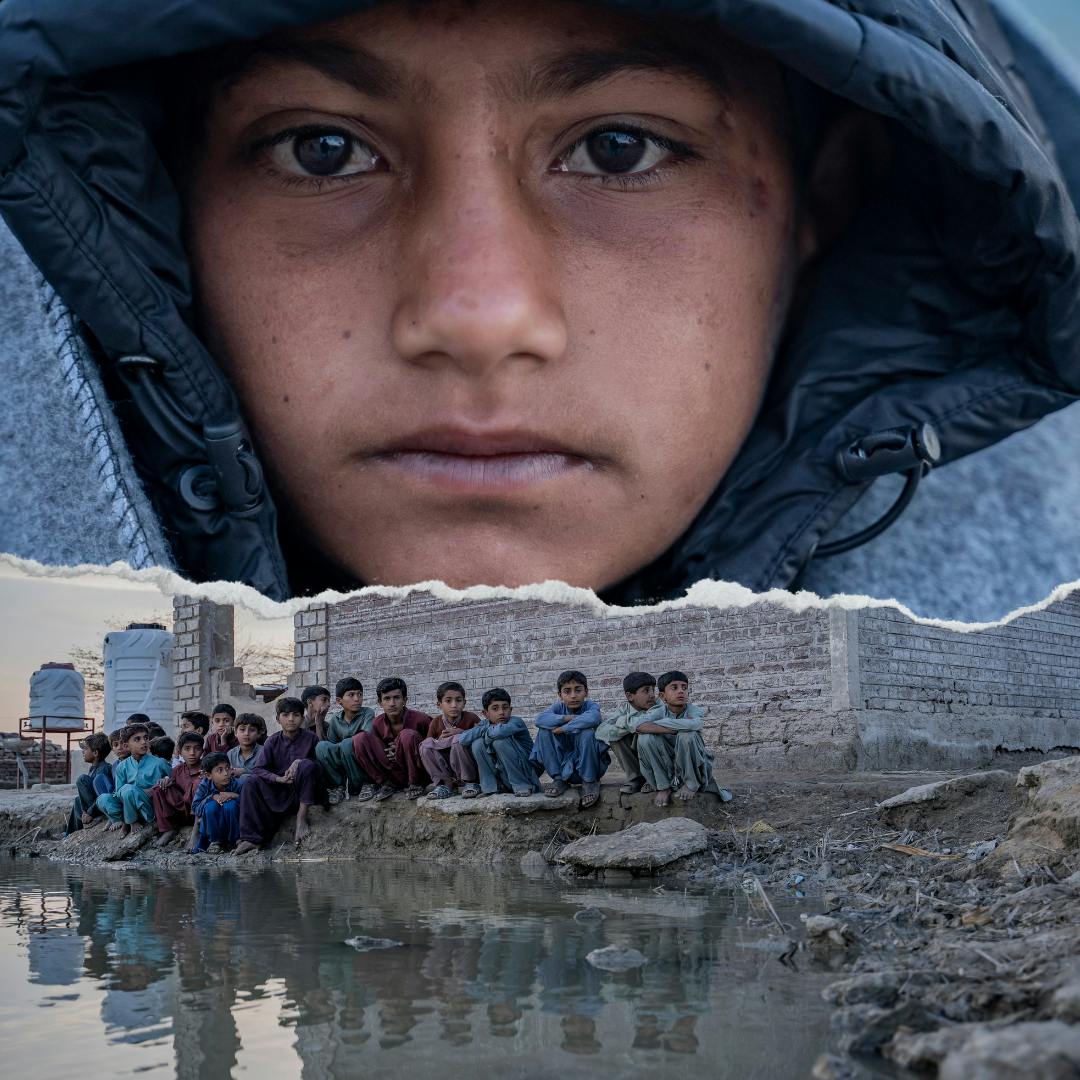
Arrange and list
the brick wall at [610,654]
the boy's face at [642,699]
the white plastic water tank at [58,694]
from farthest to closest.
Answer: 1. the white plastic water tank at [58,694]
2. the brick wall at [610,654]
3. the boy's face at [642,699]

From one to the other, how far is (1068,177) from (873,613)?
11.5 feet

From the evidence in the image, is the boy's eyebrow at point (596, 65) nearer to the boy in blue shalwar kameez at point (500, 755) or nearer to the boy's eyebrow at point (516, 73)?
the boy's eyebrow at point (516, 73)

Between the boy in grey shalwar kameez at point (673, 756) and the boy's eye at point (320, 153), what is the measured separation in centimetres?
251

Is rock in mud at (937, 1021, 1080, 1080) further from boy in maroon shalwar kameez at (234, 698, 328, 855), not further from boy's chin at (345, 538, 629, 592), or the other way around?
boy in maroon shalwar kameez at (234, 698, 328, 855)

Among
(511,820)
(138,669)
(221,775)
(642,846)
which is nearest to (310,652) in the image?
(138,669)

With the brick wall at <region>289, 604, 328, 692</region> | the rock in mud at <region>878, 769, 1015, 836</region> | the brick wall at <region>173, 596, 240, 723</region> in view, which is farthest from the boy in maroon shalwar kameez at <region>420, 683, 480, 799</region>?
the brick wall at <region>173, 596, 240, 723</region>

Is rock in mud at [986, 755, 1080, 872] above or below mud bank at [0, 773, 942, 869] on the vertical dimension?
above

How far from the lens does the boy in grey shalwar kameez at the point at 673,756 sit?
3.76 metres

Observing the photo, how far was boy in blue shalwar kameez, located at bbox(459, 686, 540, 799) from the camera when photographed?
415 centimetres

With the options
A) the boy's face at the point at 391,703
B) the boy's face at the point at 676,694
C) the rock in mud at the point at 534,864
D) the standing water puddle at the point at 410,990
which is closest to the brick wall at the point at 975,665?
the boy's face at the point at 676,694

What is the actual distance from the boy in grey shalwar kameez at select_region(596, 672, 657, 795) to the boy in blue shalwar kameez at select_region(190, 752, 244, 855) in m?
1.52

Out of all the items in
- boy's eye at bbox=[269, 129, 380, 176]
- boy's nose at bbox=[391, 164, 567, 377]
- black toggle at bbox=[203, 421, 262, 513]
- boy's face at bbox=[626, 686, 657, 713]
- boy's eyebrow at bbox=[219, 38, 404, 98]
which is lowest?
boy's face at bbox=[626, 686, 657, 713]

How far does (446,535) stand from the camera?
1.50m

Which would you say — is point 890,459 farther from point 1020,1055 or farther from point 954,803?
point 954,803
